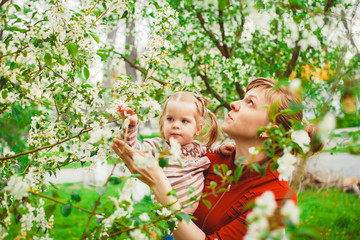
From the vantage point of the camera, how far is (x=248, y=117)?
1778 millimetres

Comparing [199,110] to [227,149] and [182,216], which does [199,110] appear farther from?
[182,216]

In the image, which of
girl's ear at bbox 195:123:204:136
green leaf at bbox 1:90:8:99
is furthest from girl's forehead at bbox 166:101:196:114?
green leaf at bbox 1:90:8:99

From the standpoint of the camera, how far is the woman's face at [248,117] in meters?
1.78

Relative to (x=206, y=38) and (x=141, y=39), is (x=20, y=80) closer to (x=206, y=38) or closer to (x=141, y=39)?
(x=206, y=38)

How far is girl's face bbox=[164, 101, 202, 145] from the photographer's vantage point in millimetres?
2215

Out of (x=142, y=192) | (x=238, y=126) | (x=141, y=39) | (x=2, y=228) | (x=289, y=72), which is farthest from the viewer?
(x=142, y=192)

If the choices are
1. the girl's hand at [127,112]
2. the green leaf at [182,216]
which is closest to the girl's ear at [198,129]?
the girl's hand at [127,112]

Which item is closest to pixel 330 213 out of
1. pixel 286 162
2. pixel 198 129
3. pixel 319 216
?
pixel 319 216

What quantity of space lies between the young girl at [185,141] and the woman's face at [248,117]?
37 cm

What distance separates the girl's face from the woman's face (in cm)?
47

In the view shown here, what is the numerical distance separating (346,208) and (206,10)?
13.3 ft

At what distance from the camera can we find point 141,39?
5777 mm

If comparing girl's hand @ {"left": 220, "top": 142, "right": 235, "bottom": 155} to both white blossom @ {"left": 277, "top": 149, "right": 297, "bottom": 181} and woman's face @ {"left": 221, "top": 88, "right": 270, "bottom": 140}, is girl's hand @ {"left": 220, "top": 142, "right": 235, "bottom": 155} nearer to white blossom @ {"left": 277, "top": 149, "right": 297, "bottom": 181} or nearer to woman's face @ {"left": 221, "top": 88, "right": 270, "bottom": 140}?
woman's face @ {"left": 221, "top": 88, "right": 270, "bottom": 140}

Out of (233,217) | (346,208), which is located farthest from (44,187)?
(346,208)
